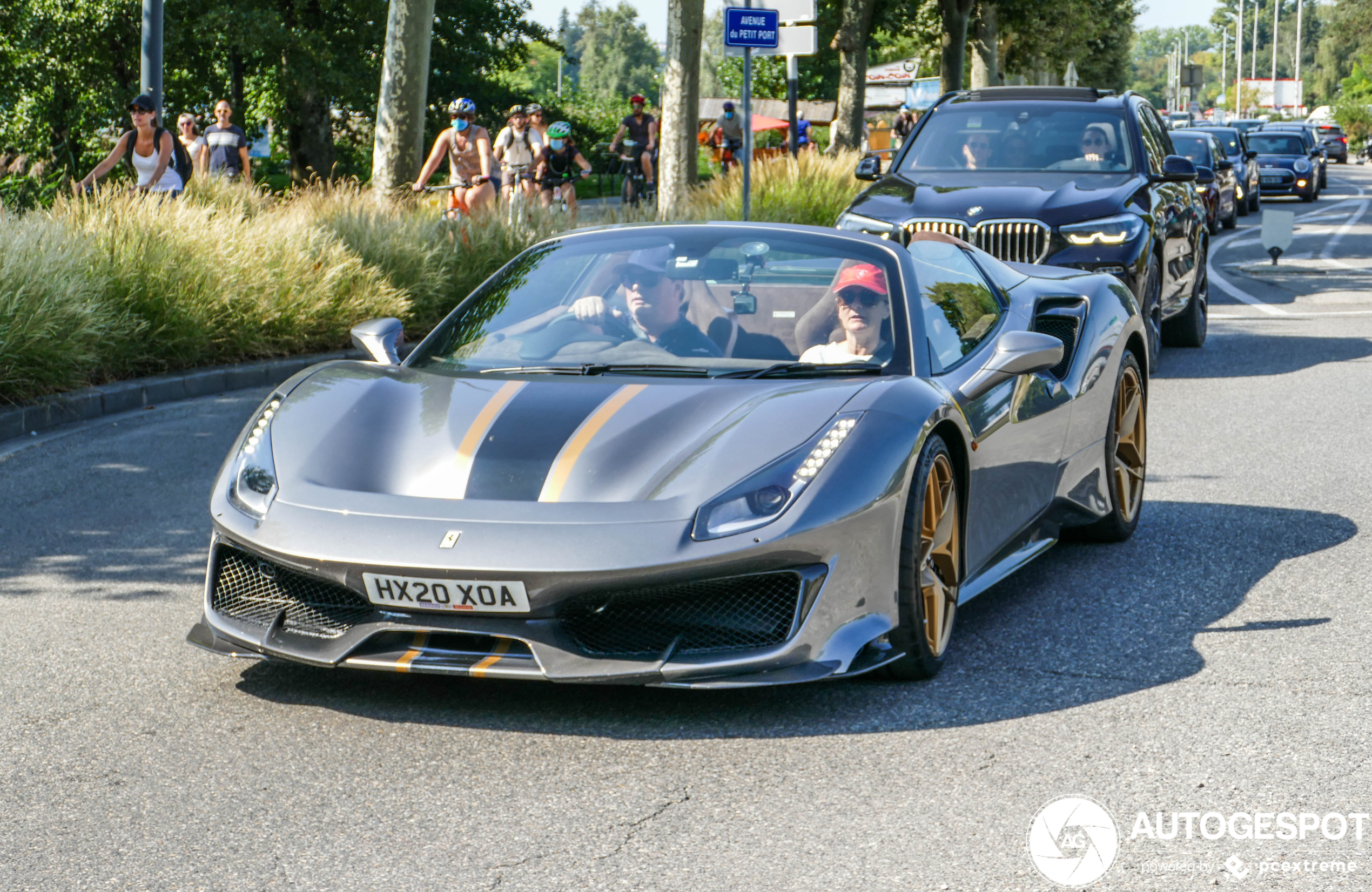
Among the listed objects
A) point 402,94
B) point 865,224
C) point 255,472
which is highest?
point 402,94

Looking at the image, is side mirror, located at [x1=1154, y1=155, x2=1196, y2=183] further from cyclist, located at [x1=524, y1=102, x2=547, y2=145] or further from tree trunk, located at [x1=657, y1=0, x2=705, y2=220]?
cyclist, located at [x1=524, y1=102, x2=547, y2=145]

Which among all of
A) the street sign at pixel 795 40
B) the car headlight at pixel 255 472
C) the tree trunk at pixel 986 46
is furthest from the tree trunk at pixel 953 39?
the car headlight at pixel 255 472

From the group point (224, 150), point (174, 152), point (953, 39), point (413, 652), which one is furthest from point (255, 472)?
point (953, 39)

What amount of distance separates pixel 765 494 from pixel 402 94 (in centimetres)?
1588

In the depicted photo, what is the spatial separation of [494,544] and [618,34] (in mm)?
197690

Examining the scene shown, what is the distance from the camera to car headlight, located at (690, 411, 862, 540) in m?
4.20

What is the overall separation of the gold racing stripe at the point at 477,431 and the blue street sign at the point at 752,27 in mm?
11806

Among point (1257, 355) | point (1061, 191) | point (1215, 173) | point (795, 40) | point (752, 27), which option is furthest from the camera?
point (1215, 173)

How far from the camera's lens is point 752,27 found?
53.1 feet

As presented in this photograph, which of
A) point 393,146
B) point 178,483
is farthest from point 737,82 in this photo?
point 178,483

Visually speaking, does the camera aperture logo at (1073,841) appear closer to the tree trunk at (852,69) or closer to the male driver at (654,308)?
the male driver at (654,308)

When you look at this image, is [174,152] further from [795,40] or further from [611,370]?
[611,370]

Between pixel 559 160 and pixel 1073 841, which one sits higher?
pixel 559 160

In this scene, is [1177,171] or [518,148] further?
[518,148]
